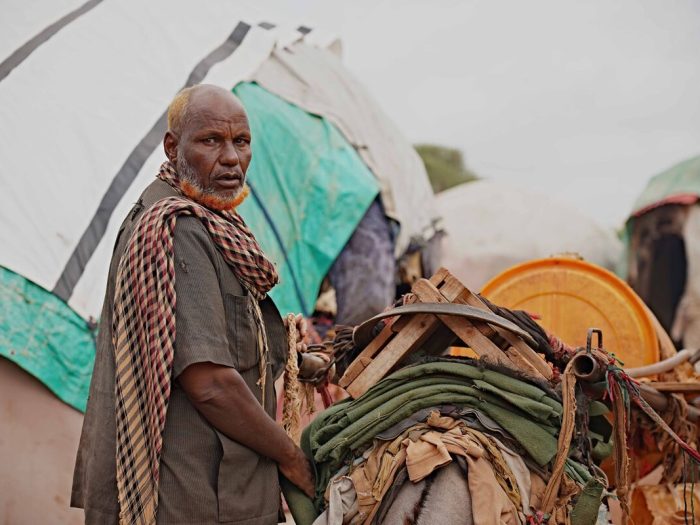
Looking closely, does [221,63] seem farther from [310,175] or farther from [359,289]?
[359,289]

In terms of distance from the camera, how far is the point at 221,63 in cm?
631

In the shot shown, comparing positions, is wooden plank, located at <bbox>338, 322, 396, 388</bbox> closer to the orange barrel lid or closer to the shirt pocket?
the shirt pocket

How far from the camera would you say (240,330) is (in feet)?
7.79

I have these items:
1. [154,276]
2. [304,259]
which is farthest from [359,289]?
[154,276]

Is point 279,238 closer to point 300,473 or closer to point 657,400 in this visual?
point 657,400

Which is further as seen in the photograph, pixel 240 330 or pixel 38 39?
pixel 38 39

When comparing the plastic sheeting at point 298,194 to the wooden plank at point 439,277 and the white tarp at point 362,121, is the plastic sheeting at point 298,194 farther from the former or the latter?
the wooden plank at point 439,277

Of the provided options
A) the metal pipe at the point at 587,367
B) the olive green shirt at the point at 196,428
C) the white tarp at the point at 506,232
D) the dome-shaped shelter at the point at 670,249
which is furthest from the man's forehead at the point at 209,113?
the dome-shaped shelter at the point at 670,249

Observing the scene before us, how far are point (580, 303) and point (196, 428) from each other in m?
2.28

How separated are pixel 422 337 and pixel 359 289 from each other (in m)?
3.93

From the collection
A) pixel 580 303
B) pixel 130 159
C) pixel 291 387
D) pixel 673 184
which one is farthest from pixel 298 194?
pixel 673 184

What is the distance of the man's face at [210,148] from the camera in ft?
8.09

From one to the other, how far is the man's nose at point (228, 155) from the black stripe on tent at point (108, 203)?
229 centimetres

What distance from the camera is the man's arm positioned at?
2230mm
